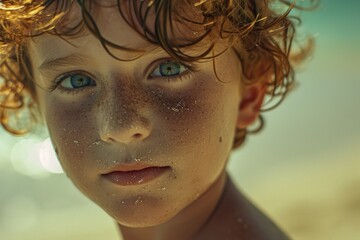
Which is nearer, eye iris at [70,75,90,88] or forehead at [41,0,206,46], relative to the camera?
forehead at [41,0,206,46]

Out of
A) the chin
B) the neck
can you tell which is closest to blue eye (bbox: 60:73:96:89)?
the chin

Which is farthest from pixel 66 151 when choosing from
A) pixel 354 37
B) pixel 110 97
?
pixel 354 37

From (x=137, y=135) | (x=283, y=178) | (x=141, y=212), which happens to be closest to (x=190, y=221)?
(x=141, y=212)

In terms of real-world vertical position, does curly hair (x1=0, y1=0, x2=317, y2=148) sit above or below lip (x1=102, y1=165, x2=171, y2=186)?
above

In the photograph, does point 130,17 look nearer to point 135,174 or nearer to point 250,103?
point 135,174

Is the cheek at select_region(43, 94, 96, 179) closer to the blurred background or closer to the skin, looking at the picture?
the skin

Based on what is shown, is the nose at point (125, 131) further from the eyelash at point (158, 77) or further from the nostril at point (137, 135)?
the eyelash at point (158, 77)
